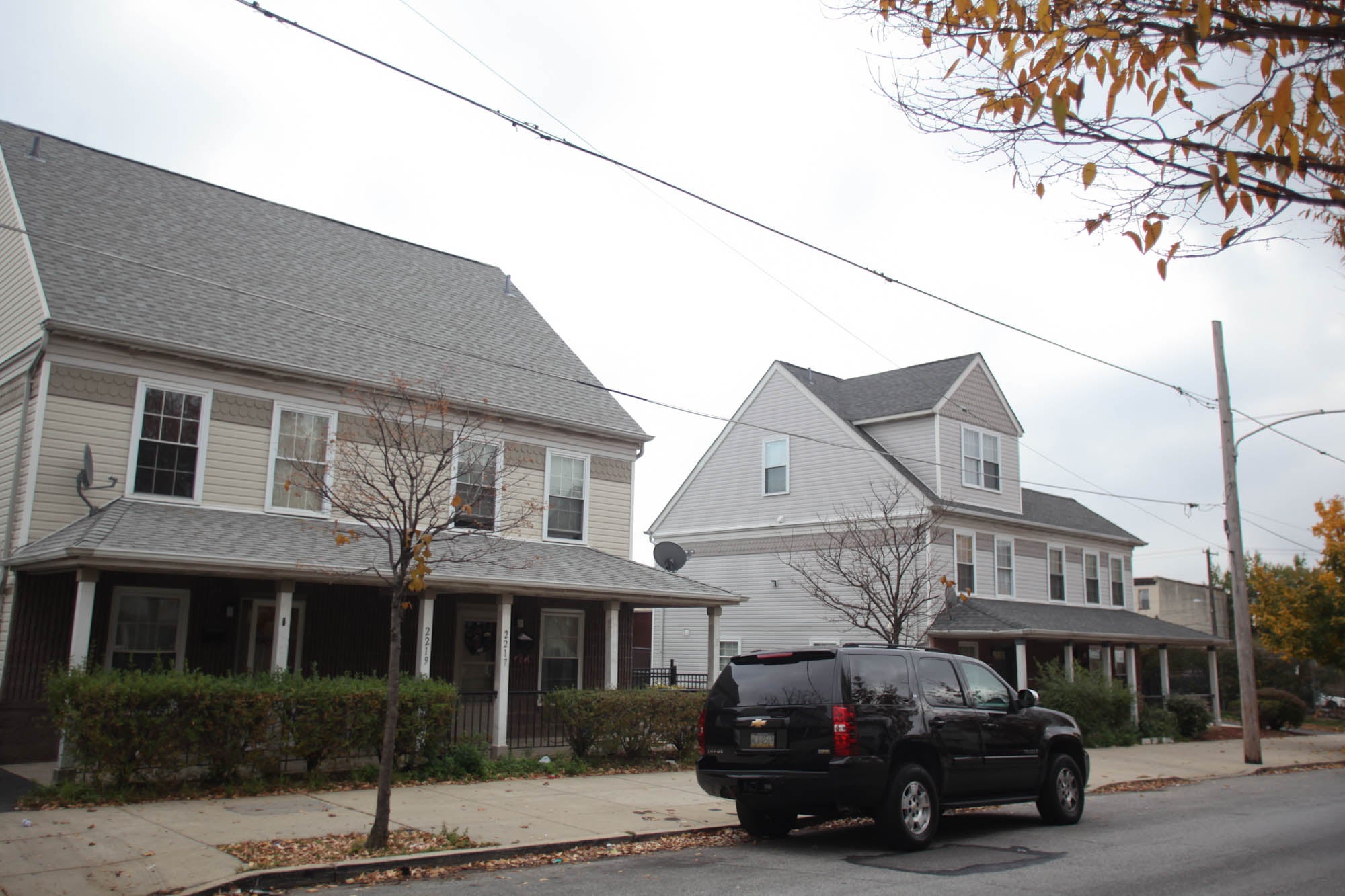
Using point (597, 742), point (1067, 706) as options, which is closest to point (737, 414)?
point (1067, 706)

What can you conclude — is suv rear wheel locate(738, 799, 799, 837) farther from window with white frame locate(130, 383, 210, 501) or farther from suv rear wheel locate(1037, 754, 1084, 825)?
window with white frame locate(130, 383, 210, 501)

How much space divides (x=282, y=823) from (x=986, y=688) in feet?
24.2

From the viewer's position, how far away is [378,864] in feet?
27.5

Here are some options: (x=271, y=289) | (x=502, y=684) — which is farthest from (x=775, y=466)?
(x=271, y=289)

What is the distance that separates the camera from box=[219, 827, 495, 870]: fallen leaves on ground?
8.39 meters

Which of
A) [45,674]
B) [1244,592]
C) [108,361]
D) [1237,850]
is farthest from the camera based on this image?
[1244,592]

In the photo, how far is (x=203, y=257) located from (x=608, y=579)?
8.97 meters

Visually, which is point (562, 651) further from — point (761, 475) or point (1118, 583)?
point (1118, 583)

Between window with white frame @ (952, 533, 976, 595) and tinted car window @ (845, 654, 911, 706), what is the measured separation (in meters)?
17.2

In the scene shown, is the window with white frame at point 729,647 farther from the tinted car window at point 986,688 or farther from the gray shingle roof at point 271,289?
the tinted car window at point 986,688

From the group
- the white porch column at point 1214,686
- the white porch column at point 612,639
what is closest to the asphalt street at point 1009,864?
the white porch column at point 612,639

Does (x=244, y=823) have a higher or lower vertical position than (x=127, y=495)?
lower

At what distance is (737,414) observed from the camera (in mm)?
31141

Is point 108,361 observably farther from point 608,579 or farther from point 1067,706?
point 1067,706
